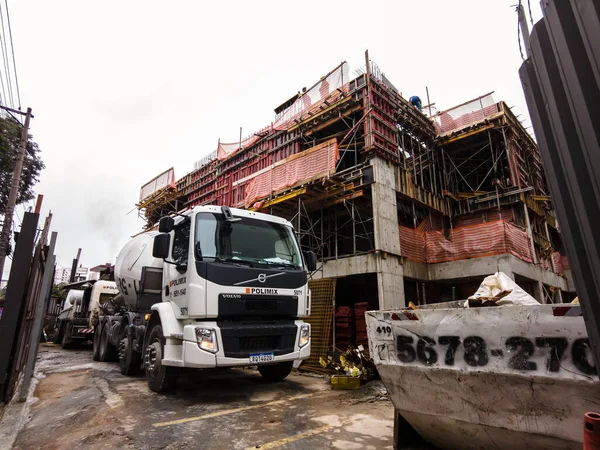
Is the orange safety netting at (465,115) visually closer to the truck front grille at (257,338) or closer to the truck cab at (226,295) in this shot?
the truck cab at (226,295)

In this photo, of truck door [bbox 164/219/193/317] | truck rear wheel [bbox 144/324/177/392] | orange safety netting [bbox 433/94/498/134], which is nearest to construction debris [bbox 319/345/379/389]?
truck rear wheel [bbox 144/324/177/392]

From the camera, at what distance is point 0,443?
3775 millimetres

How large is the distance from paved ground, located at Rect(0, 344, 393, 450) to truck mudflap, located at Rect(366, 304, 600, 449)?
3.82 feet

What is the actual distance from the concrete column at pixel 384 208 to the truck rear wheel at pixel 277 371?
5.68 metres

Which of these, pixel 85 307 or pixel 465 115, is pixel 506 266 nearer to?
pixel 465 115

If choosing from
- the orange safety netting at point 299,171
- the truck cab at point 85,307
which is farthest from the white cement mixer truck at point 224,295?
the truck cab at point 85,307

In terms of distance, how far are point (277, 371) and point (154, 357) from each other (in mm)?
2538

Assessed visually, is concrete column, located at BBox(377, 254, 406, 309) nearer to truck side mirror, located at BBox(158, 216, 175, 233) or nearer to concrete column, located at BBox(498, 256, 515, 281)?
concrete column, located at BBox(498, 256, 515, 281)

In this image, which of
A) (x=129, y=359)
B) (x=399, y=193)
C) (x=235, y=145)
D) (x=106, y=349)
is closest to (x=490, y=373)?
(x=129, y=359)

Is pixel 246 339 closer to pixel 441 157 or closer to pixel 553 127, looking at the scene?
pixel 553 127

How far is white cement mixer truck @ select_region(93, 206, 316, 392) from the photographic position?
545cm

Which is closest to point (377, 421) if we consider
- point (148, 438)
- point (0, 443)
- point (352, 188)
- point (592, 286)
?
point (148, 438)

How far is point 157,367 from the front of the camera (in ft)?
20.1

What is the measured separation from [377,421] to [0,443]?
14.6ft
